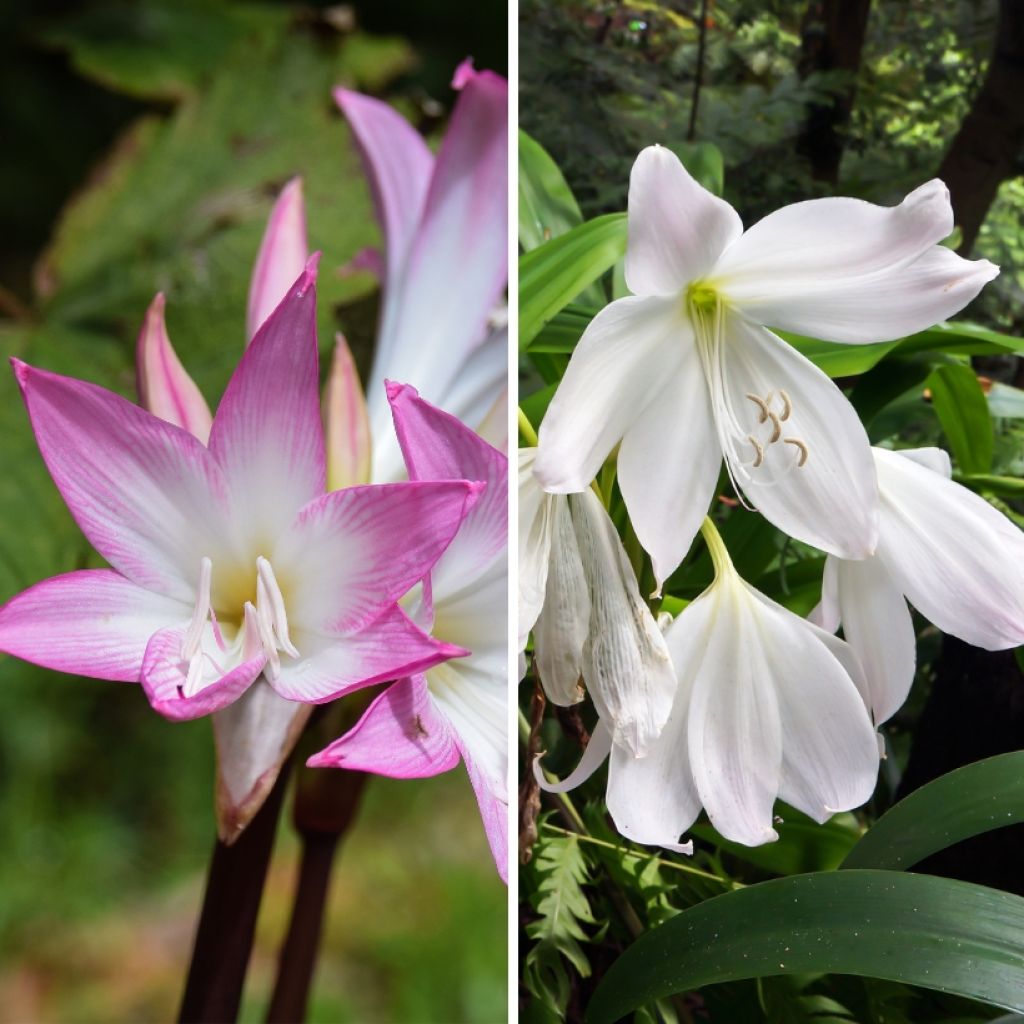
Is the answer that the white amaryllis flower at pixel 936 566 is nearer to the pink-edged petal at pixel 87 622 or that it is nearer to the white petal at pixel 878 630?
the white petal at pixel 878 630

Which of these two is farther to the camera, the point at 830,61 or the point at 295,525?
the point at 830,61

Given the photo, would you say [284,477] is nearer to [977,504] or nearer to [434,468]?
[434,468]

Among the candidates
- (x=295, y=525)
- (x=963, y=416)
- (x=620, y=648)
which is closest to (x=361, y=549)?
(x=295, y=525)

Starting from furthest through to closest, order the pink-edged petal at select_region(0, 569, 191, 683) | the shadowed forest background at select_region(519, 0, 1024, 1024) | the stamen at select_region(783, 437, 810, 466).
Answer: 1. the shadowed forest background at select_region(519, 0, 1024, 1024)
2. the stamen at select_region(783, 437, 810, 466)
3. the pink-edged petal at select_region(0, 569, 191, 683)

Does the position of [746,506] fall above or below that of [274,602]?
above

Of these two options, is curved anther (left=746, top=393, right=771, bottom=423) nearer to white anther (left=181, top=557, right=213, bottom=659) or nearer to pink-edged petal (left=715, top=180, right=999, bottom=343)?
pink-edged petal (left=715, top=180, right=999, bottom=343)

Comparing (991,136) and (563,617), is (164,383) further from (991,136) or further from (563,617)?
(991,136)

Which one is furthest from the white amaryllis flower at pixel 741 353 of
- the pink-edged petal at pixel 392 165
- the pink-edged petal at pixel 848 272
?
the pink-edged petal at pixel 392 165

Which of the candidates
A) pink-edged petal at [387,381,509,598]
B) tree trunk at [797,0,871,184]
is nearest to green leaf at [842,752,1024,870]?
pink-edged petal at [387,381,509,598]
